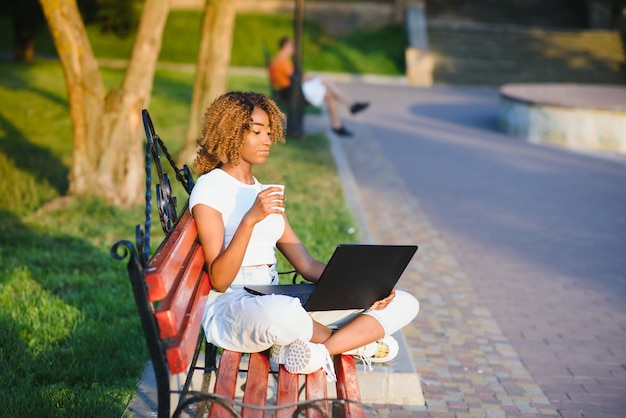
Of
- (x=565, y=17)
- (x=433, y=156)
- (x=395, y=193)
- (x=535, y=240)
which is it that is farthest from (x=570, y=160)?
(x=565, y=17)

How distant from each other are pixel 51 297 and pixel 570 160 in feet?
31.5

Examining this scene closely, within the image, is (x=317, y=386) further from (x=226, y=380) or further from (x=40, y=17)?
(x=40, y=17)

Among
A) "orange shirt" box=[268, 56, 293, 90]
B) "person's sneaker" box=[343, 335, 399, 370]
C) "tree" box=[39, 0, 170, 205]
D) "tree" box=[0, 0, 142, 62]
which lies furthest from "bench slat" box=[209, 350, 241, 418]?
"tree" box=[0, 0, 142, 62]

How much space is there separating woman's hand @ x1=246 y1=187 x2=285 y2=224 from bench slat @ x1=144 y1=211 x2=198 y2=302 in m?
0.30

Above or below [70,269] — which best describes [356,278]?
above

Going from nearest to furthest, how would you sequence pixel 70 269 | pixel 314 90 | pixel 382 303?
pixel 382 303 < pixel 70 269 < pixel 314 90

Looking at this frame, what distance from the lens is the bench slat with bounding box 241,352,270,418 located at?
3270mm

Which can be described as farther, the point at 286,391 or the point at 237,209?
the point at 237,209

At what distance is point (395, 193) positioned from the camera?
1029 cm

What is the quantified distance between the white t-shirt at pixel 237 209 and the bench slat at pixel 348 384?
62cm

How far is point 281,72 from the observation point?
14.8 m

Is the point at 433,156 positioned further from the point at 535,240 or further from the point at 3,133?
the point at 3,133

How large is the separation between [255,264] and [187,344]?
0.91 m

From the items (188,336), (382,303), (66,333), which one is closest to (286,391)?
(188,336)
